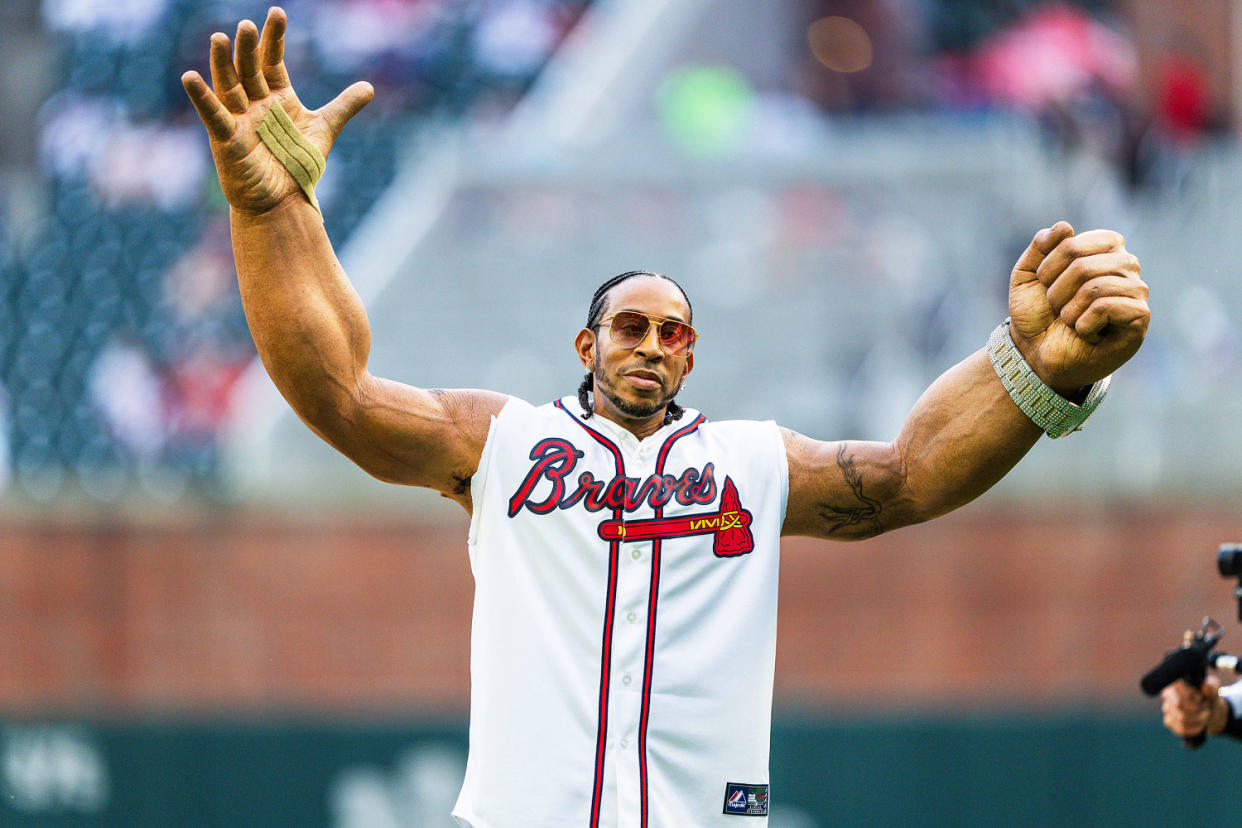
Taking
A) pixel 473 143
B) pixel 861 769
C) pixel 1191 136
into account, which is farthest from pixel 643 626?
pixel 1191 136

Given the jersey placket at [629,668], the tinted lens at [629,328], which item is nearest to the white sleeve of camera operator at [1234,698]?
the jersey placket at [629,668]

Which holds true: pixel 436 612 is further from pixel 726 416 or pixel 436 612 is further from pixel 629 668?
pixel 629 668

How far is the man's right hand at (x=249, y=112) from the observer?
10.5ft

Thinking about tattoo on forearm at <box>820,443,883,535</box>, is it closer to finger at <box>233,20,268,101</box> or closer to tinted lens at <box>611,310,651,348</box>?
tinted lens at <box>611,310,651,348</box>

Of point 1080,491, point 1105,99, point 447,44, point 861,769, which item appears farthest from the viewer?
point 447,44

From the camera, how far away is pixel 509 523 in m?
3.38

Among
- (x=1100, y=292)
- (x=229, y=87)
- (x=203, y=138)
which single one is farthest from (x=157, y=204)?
(x=1100, y=292)

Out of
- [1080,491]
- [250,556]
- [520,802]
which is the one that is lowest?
[520,802]

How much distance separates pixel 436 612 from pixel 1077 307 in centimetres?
611

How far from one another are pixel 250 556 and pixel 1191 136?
655cm

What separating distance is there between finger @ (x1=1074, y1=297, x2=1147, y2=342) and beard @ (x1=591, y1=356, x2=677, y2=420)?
910 mm

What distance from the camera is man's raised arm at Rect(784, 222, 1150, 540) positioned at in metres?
3.26

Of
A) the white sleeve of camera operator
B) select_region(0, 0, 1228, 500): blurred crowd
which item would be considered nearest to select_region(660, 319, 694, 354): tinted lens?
the white sleeve of camera operator

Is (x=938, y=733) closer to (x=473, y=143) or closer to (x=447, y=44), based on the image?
(x=473, y=143)
